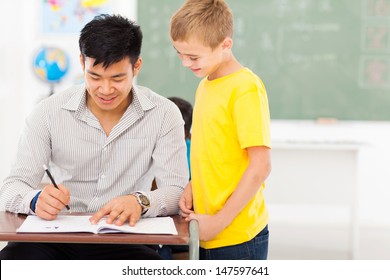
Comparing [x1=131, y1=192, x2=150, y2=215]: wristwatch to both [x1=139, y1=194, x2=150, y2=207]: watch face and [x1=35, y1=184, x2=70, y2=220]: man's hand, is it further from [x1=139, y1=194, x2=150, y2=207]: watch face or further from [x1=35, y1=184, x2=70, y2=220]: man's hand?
[x1=35, y1=184, x2=70, y2=220]: man's hand

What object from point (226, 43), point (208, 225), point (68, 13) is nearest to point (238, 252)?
point (208, 225)

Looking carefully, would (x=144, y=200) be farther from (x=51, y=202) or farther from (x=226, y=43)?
(x=226, y=43)

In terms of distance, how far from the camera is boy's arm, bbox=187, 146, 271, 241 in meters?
1.91

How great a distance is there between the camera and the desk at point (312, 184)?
5152mm

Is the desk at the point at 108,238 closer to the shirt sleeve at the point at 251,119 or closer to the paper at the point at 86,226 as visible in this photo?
the paper at the point at 86,226

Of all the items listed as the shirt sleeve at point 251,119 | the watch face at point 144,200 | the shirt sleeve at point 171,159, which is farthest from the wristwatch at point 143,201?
the shirt sleeve at point 251,119

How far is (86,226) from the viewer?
5.77 feet

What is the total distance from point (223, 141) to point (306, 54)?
3.21m

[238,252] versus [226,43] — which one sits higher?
[226,43]

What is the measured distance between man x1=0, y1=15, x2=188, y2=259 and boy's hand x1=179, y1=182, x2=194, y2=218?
23 millimetres

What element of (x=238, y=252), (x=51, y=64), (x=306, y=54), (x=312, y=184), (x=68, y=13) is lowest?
(x=312, y=184)

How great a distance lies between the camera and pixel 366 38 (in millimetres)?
4957

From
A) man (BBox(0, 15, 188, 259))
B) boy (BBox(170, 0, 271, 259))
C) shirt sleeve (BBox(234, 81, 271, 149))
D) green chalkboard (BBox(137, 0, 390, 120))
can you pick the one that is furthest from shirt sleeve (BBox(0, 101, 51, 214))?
green chalkboard (BBox(137, 0, 390, 120))

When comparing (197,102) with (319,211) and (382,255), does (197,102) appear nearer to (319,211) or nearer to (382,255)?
(382,255)
